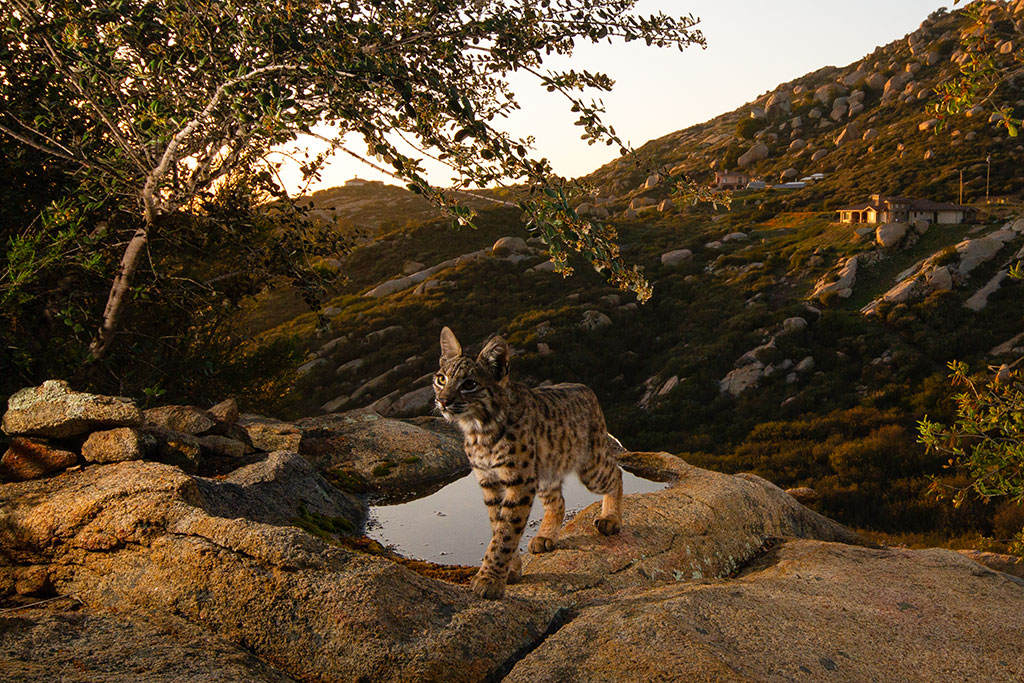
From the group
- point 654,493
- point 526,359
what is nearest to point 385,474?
point 654,493

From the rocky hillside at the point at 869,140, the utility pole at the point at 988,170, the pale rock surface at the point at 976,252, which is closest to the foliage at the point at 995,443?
the rocky hillside at the point at 869,140

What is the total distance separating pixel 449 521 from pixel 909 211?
7012 cm

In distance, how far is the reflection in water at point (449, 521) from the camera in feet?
32.0

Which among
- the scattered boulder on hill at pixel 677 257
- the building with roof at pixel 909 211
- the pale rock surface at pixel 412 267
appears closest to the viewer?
the building with roof at pixel 909 211

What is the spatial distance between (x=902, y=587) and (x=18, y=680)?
337 inches

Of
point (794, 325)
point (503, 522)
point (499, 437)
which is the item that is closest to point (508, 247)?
point (794, 325)

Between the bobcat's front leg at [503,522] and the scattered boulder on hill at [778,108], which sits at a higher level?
the scattered boulder on hill at [778,108]

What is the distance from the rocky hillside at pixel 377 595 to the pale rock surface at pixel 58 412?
0.08ft

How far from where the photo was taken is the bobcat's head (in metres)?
7.20

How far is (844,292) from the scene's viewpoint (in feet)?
162

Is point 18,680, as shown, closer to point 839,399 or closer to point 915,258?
point 839,399

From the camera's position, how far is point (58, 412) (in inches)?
350

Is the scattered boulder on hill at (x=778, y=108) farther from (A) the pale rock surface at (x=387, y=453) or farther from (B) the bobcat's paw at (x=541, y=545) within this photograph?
(B) the bobcat's paw at (x=541, y=545)

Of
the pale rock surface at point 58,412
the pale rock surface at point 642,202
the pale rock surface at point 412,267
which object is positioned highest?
the pale rock surface at point 642,202
